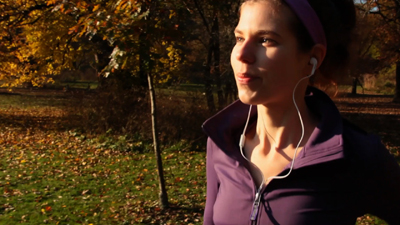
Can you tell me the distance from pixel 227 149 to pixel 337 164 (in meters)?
0.45

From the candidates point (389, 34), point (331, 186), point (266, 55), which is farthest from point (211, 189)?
point (389, 34)

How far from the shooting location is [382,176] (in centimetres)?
151

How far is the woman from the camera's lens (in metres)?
1.51

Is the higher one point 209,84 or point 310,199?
point 209,84

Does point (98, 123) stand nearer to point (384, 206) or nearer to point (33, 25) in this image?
point (33, 25)

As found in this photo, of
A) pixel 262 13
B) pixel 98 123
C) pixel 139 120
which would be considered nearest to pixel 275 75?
pixel 262 13

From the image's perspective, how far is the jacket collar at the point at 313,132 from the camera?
1.53 meters

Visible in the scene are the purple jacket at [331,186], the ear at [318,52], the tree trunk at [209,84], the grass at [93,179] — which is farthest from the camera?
the tree trunk at [209,84]

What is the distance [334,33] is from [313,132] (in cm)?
38

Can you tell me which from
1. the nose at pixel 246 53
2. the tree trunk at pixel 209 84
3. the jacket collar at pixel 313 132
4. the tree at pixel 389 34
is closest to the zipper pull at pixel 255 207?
the jacket collar at pixel 313 132

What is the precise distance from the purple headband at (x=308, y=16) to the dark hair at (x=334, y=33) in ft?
0.06

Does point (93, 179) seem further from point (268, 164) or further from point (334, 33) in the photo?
point (334, 33)

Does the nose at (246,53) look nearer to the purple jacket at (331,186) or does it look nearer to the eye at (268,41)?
the eye at (268,41)

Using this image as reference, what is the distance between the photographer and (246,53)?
1534 millimetres
